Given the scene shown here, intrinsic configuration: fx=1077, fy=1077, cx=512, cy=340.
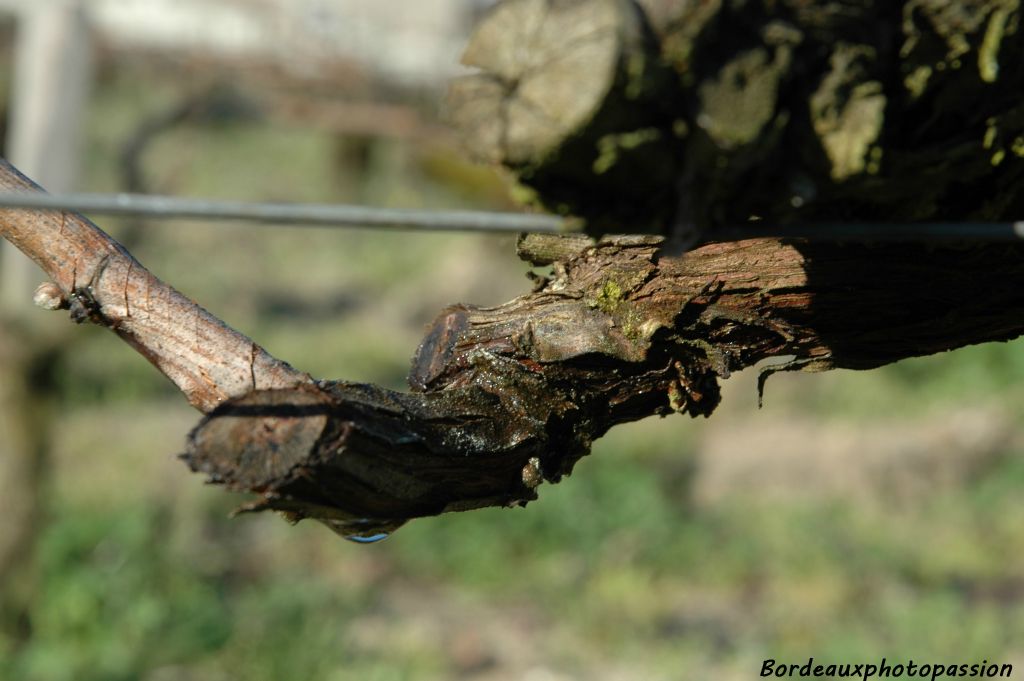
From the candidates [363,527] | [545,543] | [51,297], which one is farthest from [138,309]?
[545,543]

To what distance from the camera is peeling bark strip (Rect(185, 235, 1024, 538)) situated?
127 centimetres

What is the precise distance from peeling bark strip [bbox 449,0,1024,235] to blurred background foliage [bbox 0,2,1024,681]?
373 cm

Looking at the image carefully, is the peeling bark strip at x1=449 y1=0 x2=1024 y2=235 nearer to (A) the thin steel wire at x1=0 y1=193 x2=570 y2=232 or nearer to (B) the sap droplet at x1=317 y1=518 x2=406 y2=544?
(A) the thin steel wire at x1=0 y1=193 x2=570 y2=232

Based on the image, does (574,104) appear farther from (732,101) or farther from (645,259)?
(645,259)

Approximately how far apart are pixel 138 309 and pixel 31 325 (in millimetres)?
3476

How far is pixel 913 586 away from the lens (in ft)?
18.0

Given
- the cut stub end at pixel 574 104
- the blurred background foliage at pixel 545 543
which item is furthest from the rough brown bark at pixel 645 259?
the blurred background foliage at pixel 545 543

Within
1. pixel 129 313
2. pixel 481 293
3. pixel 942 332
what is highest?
pixel 481 293

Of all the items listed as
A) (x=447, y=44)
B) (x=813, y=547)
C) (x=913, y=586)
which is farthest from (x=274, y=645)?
(x=447, y=44)

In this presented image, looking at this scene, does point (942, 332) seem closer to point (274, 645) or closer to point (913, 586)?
point (274, 645)

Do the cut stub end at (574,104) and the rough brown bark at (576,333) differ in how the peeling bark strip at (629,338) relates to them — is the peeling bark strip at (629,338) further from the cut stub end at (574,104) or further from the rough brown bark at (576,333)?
the cut stub end at (574,104)

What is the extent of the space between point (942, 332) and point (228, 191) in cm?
948

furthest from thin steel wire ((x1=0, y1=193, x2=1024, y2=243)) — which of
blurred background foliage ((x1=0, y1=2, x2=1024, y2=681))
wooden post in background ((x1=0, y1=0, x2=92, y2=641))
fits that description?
wooden post in background ((x1=0, y1=0, x2=92, y2=641))

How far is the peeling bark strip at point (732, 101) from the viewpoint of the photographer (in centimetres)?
88
